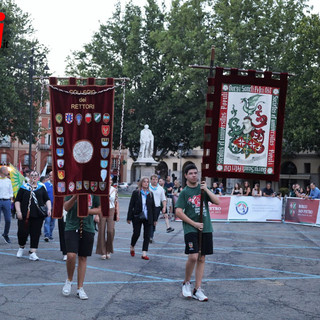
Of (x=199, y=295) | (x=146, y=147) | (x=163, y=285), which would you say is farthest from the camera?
(x=146, y=147)

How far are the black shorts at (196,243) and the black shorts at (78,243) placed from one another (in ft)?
4.29

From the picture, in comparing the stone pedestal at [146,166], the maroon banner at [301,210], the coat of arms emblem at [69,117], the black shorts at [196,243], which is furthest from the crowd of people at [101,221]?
the stone pedestal at [146,166]

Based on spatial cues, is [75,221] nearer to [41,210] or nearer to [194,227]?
[194,227]

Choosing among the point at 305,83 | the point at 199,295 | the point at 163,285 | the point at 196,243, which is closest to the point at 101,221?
the point at 163,285

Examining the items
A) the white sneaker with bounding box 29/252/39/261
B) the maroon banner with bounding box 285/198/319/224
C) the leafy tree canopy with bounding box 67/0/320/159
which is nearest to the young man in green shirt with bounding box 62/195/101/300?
the white sneaker with bounding box 29/252/39/261

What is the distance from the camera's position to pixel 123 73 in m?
45.6

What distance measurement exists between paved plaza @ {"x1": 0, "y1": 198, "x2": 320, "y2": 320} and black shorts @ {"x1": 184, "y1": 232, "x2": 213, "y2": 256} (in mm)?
641

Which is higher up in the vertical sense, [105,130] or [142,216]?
[105,130]

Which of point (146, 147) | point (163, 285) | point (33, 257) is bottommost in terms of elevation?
point (33, 257)

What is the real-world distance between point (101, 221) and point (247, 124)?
12.7 ft

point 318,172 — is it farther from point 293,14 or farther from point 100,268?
point 100,268

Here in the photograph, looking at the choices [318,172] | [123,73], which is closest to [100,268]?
[123,73]

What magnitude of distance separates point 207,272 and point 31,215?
11.9 ft

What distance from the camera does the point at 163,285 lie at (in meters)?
7.82
